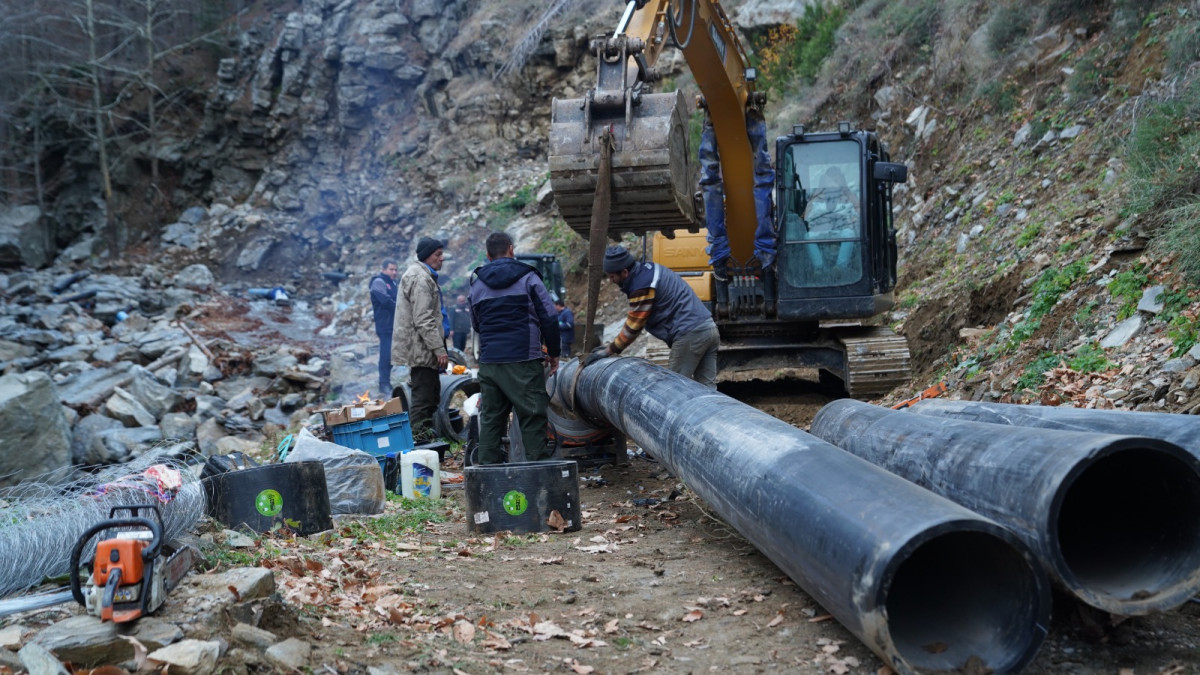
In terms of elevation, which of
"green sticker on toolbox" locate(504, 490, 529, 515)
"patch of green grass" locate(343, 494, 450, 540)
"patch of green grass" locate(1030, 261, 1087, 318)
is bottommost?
"patch of green grass" locate(343, 494, 450, 540)

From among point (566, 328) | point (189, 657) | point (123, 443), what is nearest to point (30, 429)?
point (123, 443)

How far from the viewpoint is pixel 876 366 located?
29.3 feet

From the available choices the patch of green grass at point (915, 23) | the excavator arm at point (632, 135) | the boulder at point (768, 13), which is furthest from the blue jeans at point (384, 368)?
Result: the boulder at point (768, 13)

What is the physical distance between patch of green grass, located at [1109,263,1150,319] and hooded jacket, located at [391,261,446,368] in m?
5.62

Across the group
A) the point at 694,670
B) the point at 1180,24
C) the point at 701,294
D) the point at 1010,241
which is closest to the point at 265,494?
the point at 694,670

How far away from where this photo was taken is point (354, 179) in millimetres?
32625

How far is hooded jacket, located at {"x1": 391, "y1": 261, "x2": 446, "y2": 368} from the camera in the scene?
333 inches

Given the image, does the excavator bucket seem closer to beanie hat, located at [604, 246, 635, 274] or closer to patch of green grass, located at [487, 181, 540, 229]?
beanie hat, located at [604, 246, 635, 274]

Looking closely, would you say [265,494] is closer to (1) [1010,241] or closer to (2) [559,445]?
(2) [559,445]

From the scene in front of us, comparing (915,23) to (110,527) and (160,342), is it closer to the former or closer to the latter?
(160,342)

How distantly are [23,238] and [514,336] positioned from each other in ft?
101

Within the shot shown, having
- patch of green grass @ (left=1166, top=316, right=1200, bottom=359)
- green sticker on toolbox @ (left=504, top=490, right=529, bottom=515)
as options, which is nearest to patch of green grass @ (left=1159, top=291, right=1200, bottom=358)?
patch of green grass @ (left=1166, top=316, right=1200, bottom=359)

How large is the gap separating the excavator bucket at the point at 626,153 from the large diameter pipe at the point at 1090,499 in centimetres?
277

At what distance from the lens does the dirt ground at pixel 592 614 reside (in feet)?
11.4
